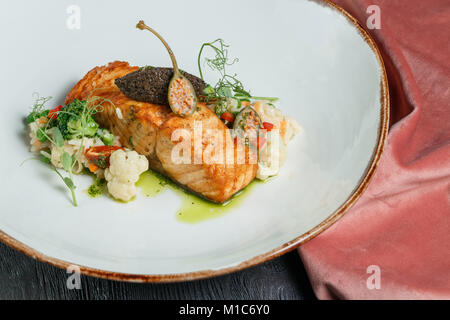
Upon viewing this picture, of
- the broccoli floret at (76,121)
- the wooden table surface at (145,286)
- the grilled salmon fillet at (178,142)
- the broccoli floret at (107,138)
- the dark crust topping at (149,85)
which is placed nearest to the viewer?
the wooden table surface at (145,286)

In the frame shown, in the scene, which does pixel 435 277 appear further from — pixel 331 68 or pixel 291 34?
pixel 291 34

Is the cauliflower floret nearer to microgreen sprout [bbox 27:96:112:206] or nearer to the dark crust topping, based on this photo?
microgreen sprout [bbox 27:96:112:206]

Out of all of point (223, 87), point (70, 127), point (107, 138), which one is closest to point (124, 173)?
point (107, 138)

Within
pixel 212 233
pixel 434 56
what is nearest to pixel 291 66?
pixel 434 56

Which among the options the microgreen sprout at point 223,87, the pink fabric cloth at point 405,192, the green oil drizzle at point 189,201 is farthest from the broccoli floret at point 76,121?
the pink fabric cloth at point 405,192

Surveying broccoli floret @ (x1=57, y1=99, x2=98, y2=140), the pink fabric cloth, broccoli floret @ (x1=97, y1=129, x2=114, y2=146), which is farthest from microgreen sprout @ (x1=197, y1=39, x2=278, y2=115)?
the pink fabric cloth

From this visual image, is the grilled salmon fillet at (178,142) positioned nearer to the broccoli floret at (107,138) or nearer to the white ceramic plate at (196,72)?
the broccoli floret at (107,138)
